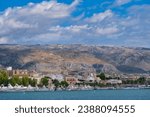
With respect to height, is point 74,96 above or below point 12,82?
below

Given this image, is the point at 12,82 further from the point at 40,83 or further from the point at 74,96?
the point at 74,96

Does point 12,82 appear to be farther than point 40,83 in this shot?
No

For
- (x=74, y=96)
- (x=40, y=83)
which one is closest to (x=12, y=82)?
(x=40, y=83)

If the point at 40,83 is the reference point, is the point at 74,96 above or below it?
below

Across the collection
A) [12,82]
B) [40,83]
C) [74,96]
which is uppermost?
[12,82]

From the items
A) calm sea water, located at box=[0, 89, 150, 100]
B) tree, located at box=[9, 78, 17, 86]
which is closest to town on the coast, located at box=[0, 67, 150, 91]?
tree, located at box=[9, 78, 17, 86]

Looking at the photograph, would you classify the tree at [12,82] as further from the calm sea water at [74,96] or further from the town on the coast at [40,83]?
the calm sea water at [74,96]

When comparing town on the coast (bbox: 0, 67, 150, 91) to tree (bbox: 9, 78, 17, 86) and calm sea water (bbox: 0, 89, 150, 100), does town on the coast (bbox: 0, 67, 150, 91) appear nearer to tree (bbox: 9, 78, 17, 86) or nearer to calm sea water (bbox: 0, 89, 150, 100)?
tree (bbox: 9, 78, 17, 86)

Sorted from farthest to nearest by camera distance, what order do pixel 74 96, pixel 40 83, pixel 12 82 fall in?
1. pixel 40 83
2. pixel 12 82
3. pixel 74 96

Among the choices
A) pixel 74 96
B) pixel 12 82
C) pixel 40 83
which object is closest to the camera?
pixel 74 96

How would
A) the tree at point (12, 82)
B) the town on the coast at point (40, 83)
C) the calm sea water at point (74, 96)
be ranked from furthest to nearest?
the tree at point (12, 82) < the town on the coast at point (40, 83) < the calm sea water at point (74, 96)

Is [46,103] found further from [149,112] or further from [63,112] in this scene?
[149,112]

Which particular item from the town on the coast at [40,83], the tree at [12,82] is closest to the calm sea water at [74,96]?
the town on the coast at [40,83]

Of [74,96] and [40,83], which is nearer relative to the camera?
[74,96]
